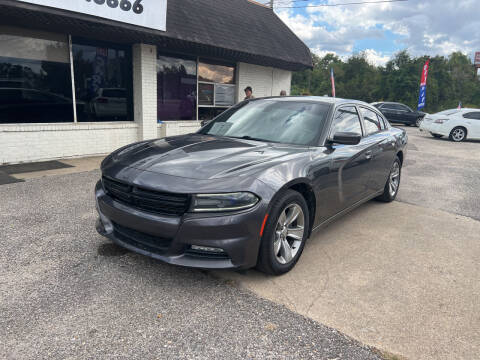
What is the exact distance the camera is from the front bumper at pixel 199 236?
8.73 feet

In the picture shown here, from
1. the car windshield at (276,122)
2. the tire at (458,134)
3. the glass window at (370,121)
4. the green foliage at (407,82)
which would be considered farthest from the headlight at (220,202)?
the green foliage at (407,82)

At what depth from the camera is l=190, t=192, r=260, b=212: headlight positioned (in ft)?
8.79

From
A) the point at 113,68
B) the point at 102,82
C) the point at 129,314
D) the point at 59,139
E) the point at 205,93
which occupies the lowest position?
the point at 129,314

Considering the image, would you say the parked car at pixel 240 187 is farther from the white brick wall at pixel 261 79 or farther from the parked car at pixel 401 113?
the parked car at pixel 401 113

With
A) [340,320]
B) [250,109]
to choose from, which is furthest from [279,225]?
[250,109]

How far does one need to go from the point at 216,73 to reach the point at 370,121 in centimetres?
755

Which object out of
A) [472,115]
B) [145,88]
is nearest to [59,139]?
[145,88]

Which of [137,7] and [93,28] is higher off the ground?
[137,7]

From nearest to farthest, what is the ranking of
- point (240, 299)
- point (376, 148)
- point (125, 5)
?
point (240, 299), point (376, 148), point (125, 5)

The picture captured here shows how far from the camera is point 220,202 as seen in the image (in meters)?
2.70

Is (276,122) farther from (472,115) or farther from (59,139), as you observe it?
(472,115)

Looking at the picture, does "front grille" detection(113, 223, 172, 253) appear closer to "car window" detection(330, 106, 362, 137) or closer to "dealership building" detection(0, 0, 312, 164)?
"car window" detection(330, 106, 362, 137)

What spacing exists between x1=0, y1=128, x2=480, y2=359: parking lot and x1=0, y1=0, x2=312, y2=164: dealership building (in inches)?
154

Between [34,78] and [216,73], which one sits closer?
[34,78]
